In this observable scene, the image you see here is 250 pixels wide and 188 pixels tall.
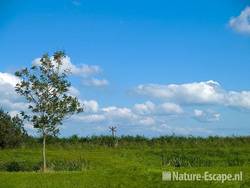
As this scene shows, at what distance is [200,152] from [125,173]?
699 inches

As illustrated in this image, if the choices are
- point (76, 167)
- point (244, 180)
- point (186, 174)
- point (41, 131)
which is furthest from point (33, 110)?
point (244, 180)

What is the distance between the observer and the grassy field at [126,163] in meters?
23.9

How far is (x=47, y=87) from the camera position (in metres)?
34.4
